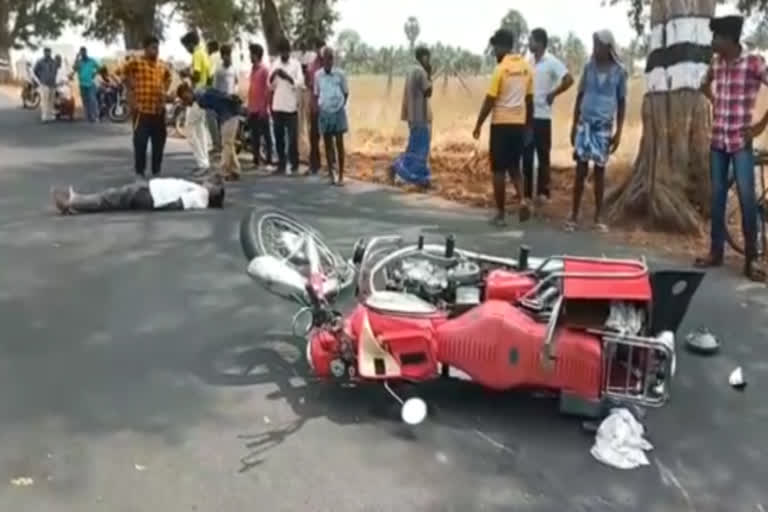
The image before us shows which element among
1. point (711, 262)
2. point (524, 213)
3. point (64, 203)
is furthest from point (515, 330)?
point (64, 203)

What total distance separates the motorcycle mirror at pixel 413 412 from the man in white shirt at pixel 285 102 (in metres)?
8.36

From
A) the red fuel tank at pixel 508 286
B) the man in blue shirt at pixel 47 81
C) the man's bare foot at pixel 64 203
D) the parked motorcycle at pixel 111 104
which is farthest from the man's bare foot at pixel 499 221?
the man in blue shirt at pixel 47 81

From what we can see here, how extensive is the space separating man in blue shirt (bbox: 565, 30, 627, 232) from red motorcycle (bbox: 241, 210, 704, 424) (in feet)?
12.6

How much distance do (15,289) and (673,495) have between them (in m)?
4.32

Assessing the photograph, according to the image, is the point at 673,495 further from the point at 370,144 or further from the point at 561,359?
the point at 370,144

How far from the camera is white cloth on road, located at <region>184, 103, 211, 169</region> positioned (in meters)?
12.2

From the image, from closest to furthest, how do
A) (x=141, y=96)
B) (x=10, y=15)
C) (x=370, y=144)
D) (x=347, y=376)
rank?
(x=347, y=376)
(x=141, y=96)
(x=370, y=144)
(x=10, y=15)

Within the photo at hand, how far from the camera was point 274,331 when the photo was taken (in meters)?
5.45

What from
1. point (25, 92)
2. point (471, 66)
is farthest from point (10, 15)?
point (471, 66)

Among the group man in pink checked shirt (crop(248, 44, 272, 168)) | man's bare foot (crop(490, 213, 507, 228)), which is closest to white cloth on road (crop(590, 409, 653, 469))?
man's bare foot (crop(490, 213, 507, 228))

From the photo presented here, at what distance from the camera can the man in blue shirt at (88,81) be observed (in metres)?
21.7

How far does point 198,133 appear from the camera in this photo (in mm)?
12328

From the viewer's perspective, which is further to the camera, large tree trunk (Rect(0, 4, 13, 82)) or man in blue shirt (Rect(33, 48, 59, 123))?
large tree trunk (Rect(0, 4, 13, 82))

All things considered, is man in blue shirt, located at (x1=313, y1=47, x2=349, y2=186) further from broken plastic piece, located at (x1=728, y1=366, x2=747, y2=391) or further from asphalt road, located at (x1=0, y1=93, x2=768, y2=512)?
broken plastic piece, located at (x1=728, y1=366, x2=747, y2=391)
